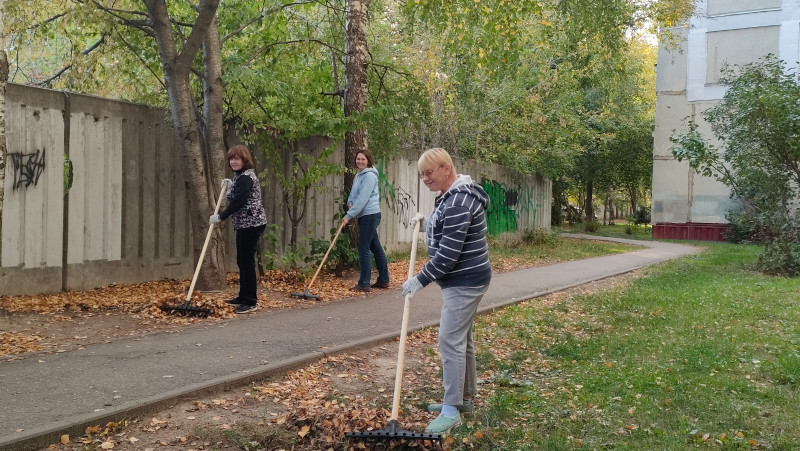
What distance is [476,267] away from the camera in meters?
4.66

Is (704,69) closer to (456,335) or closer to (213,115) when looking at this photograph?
(213,115)

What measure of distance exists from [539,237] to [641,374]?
1667cm

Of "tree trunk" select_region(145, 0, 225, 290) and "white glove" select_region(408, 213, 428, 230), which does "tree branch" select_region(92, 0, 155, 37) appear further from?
"white glove" select_region(408, 213, 428, 230)

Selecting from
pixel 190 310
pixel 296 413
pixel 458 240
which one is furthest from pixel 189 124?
pixel 458 240

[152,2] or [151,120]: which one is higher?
[152,2]

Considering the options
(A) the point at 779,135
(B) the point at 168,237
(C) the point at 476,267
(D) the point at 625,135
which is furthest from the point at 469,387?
(D) the point at 625,135

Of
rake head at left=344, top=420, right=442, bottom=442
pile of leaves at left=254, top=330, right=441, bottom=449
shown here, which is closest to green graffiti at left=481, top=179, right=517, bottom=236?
pile of leaves at left=254, top=330, right=441, bottom=449

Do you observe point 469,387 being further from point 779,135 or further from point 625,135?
point 625,135

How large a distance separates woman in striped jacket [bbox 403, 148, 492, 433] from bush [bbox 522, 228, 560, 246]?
17796mm

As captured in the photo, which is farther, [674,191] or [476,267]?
[674,191]

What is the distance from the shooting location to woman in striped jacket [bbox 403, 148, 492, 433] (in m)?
4.55

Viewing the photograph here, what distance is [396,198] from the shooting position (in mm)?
15961

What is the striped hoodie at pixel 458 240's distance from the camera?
4.54 metres

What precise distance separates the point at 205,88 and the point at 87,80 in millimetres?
3161
